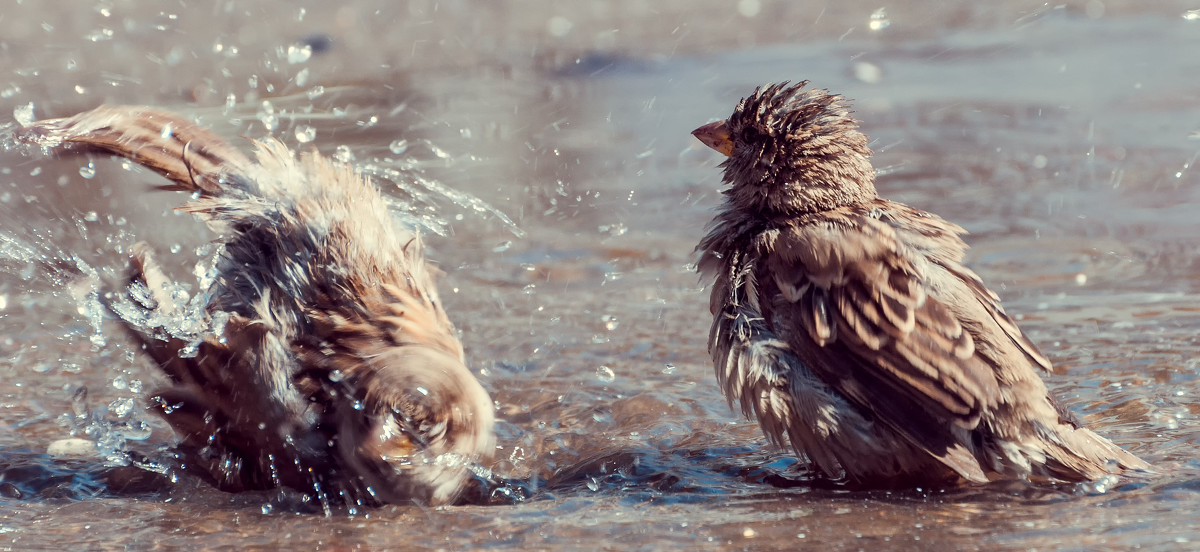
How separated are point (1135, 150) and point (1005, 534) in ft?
19.6

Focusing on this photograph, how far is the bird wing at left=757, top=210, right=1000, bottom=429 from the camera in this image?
393 cm

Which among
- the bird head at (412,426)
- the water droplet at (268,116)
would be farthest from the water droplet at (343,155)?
the bird head at (412,426)

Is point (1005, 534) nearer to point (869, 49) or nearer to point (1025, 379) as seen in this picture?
point (1025, 379)

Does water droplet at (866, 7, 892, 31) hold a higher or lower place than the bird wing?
higher

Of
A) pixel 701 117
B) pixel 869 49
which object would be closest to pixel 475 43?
pixel 701 117

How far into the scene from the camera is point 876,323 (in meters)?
4.04

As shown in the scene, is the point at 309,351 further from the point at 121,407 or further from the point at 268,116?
the point at 268,116

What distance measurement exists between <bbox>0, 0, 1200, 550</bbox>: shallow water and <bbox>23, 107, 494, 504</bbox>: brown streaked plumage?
15cm

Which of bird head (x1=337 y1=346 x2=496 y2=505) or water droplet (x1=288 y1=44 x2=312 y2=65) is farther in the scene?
water droplet (x1=288 y1=44 x2=312 y2=65)

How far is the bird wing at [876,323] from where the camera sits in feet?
12.9

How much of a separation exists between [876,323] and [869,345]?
3.0 inches

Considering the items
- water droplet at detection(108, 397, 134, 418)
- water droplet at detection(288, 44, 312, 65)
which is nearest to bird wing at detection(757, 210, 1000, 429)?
water droplet at detection(108, 397, 134, 418)

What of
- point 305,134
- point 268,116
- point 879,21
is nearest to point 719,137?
point 305,134

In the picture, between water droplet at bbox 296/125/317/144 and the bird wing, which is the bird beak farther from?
water droplet at bbox 296/125/317/144
